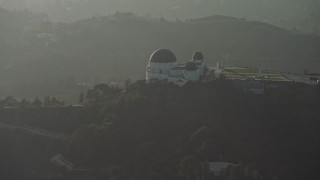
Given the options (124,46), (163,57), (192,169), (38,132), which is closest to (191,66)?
(163,57)

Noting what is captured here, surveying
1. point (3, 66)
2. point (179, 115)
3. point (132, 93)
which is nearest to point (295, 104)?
point (179, 115)

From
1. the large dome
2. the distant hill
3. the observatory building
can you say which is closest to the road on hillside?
the observatory building

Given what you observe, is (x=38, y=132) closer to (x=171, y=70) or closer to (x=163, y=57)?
(x=171, y=70)

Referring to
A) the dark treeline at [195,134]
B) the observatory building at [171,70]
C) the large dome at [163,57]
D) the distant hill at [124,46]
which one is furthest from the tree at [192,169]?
the distant hill at [124,46]

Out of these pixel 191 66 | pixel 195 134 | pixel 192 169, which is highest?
pixel 191 66

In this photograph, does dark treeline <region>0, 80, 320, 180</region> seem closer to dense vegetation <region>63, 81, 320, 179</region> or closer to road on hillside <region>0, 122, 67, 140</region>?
dense vegetation <region>63, 81, 320, 179</region>
